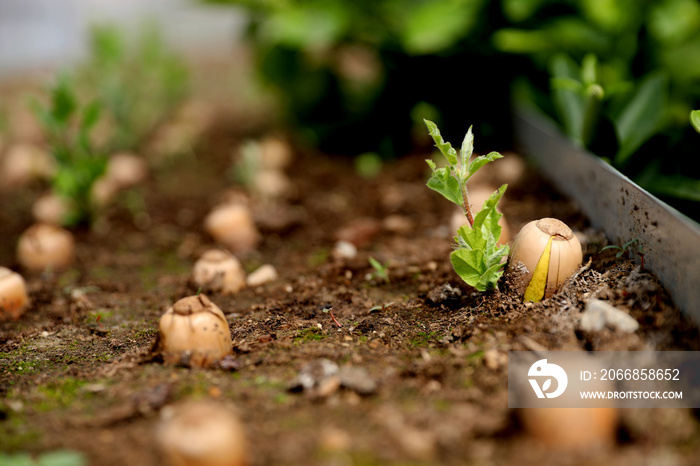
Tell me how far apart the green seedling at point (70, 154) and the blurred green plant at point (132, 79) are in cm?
73

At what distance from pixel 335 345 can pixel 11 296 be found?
1079 mm

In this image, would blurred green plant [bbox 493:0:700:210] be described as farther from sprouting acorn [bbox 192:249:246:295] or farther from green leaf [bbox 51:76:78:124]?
green leaf [bbox 51:76:78:124]

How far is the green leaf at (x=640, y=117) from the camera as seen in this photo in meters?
1.95

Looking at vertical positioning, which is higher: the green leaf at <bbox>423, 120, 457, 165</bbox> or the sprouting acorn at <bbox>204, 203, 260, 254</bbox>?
the green leaf at <bbox>423, 120, 457, 165</bbox>

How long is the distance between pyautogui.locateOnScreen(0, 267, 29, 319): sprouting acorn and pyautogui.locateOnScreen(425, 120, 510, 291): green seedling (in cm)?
133

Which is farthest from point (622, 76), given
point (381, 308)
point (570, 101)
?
point (381, 308)

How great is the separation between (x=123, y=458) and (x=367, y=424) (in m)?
0.45

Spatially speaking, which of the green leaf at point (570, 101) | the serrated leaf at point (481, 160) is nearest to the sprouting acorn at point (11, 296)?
the serrated leaf at point (481, 160)

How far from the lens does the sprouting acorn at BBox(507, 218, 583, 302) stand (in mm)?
1407

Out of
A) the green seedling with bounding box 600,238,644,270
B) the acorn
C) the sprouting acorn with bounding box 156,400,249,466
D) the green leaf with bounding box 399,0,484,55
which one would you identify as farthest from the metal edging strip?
the acorn

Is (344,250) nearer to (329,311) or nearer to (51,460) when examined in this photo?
(329,311)

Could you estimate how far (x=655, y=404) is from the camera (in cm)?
110

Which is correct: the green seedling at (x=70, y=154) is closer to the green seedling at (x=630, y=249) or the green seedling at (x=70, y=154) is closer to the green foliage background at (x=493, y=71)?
the green foliage background at (x=493, y=71)

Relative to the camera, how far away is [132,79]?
136 inches
